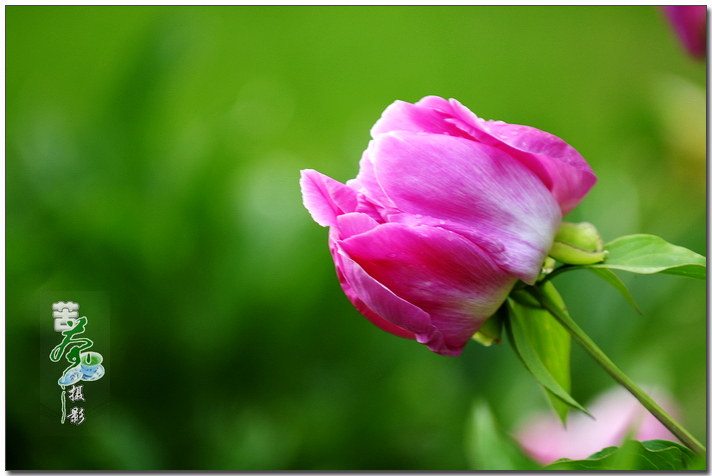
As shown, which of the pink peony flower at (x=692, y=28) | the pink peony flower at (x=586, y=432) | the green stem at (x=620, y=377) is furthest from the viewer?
the pink peony flower at (x=586, y=432)

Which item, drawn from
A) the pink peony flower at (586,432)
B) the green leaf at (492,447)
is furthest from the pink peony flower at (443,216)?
the pink peony flower at (586,432)

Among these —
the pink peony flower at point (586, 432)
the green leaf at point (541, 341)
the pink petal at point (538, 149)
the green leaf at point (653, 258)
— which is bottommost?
the pink peony flower at point (586, 432)

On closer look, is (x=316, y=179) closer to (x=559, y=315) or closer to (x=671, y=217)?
(x=559, y=315)

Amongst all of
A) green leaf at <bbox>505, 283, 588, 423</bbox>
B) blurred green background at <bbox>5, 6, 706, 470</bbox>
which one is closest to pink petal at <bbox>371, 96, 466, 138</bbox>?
green leaf at <bbox>505, 283, 588, 423</bbox>

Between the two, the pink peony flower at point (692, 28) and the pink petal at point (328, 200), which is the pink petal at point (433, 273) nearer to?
the pink petal at point (328, 200)

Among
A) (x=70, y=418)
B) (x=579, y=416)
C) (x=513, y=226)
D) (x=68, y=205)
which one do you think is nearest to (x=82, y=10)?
(x=68, y=205)

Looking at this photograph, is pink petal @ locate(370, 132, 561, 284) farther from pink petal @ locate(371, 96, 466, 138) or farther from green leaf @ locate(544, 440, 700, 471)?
green leaf @ locate(544, 440, 700, 471)

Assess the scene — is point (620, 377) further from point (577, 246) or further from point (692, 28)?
point (692, 28)
